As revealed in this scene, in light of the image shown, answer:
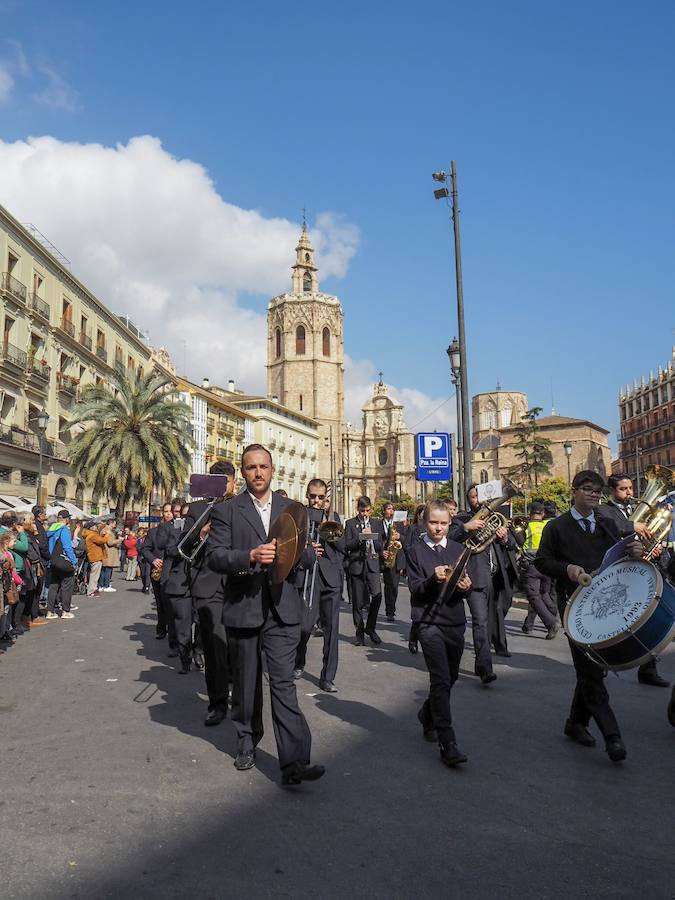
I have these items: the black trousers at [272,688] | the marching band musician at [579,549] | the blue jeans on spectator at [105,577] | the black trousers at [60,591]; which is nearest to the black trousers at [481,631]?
the marching band musician at [579,549]

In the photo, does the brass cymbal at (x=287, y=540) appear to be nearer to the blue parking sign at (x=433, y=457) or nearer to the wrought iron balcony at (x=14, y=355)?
the blue parking sign at (x=433, y=457)

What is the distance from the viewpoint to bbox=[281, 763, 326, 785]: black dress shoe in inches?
174

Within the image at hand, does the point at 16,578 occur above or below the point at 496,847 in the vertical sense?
above

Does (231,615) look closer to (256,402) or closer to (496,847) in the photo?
(496,847)

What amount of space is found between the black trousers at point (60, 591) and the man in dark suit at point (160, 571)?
389 cm

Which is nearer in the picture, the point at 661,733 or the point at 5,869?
the point at 5,869

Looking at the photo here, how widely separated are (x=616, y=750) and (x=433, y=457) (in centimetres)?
1475

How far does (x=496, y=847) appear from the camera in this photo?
3.62 meters

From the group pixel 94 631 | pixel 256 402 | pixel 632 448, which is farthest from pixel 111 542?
pixel 632 448

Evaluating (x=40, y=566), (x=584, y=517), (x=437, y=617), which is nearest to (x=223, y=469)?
(x=437, y=617)

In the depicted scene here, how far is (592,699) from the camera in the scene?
516cm

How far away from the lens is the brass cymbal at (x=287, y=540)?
4375 millimetres

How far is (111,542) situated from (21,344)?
18.8m

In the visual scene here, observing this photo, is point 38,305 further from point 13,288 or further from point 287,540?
point 287,540
